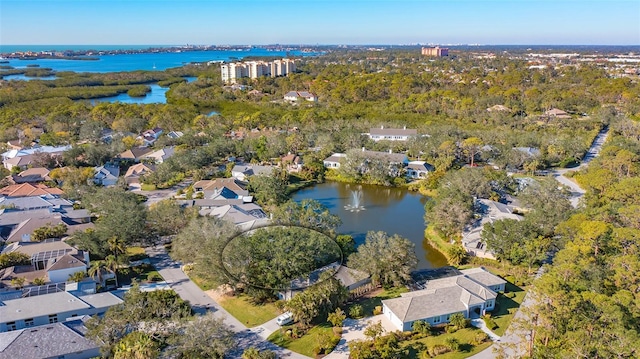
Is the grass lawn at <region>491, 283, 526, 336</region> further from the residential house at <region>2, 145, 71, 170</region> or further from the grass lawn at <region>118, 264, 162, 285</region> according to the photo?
the residential house at <region>2, 145, 71, 170</region>

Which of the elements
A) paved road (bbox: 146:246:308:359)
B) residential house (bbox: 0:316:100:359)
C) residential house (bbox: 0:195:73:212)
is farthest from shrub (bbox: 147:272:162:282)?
residential house (bbox: 0:195:73:212)

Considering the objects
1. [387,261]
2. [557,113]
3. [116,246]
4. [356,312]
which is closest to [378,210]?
[387,261]

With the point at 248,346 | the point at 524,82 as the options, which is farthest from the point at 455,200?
the point at 524,82

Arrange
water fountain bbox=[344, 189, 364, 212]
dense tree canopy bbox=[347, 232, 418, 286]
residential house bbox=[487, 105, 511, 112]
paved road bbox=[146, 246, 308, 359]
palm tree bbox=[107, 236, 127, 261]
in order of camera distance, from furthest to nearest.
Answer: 1. residential house bbox=[487, 105, 511, 112]
2. water fountain bbox=[344, 189, 364, 212]
3. palm tree bbox=[107, 236, 127, 261]
4. dense tree canopy bbox=[347, 232, 418, 286]
5. paved road bbox=[146, 246, 308, 359]

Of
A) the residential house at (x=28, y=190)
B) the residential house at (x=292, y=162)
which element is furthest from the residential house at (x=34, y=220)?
the residential house at (x=292, y=162)

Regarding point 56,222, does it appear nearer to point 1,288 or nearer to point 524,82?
point 1,288

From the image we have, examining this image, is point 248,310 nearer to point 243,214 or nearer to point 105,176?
point 243,214

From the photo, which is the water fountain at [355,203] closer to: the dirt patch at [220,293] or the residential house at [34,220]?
the dirt patch at [220,293]
